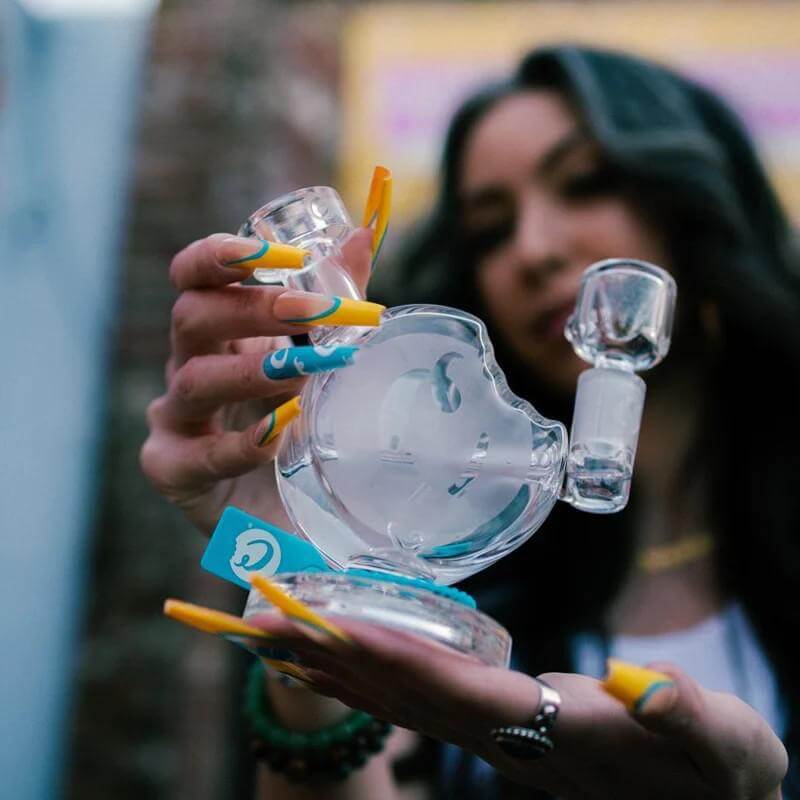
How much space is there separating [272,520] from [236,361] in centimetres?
14

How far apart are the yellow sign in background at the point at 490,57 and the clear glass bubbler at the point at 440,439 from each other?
3.83 ft

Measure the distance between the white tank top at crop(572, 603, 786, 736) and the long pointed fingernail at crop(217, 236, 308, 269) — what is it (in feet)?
2.00

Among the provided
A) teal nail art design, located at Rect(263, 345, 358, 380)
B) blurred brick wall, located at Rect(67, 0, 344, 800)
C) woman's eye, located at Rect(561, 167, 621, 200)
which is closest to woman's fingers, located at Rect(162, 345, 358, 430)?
teal nail art design, located at Rect(263, 345, 358, 380)

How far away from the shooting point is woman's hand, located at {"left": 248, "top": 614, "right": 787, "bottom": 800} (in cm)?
44

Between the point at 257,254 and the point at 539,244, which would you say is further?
the point at 539,244

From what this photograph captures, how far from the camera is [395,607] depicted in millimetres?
462

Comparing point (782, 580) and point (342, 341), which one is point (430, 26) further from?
point (342, 341)

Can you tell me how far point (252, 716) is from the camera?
775mm

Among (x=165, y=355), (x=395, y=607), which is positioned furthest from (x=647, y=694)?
(x=165, y=355)

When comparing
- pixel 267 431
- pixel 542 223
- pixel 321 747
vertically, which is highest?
pixel 542 223

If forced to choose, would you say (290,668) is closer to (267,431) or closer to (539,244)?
(267,431)

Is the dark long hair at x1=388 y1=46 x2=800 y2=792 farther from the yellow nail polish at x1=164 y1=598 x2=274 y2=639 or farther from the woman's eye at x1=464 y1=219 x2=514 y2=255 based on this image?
the yellow nail polish at x1=164 y1=598 x2=274 y2=639

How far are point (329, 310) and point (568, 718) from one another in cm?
25

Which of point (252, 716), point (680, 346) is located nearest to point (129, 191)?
point (680, 346)
